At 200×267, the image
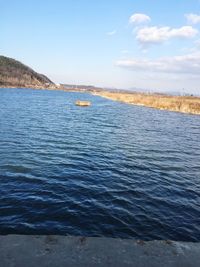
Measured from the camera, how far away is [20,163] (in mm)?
20875

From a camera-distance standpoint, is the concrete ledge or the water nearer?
the concrete ledge

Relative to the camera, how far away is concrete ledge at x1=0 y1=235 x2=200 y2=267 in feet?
24.9

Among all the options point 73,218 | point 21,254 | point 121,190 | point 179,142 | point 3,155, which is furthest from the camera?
point 179,142

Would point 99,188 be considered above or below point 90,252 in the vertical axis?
below

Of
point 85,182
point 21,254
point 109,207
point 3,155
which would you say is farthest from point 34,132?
point 21,254

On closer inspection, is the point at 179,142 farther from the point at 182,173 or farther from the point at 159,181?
the point at 159,181

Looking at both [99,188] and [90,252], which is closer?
[90,252]

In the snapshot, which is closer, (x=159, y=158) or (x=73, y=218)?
(x=73, y=218)

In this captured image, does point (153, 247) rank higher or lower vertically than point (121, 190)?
higher

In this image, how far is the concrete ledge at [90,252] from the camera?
7.58 metres

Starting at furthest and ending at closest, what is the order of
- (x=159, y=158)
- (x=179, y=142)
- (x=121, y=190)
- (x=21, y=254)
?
1. (x=179, y=142)
2. (x=159, y=158)
3. (x=121, y=190)
4. (x=21, y=254)

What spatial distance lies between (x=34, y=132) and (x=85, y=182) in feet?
62.5

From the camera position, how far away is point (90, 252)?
8.19 meters

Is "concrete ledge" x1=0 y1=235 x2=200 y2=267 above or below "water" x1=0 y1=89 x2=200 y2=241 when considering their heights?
above
